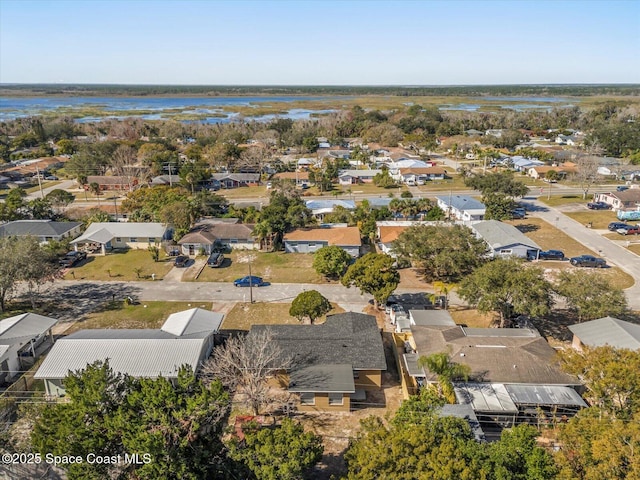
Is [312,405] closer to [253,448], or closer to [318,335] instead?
[318,335]

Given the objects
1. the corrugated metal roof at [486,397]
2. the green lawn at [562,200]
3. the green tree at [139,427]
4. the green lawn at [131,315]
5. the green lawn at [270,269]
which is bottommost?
the green lawn at [131,315]

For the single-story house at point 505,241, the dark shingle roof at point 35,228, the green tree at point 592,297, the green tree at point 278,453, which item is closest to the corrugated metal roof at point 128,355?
the green tree at point 278,453

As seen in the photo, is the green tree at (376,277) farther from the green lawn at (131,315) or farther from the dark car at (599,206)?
the dark car at (599,206)

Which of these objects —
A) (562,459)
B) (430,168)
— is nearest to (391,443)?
(562,459)

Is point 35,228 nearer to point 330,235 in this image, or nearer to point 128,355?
point 330,235

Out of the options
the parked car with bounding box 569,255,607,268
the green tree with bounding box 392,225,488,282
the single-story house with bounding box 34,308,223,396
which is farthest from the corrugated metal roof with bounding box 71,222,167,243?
the parked car with bounding box 569,255,607,268

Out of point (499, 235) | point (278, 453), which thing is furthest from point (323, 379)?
point (499, 235)

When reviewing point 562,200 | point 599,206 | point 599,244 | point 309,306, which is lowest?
point 599,244
